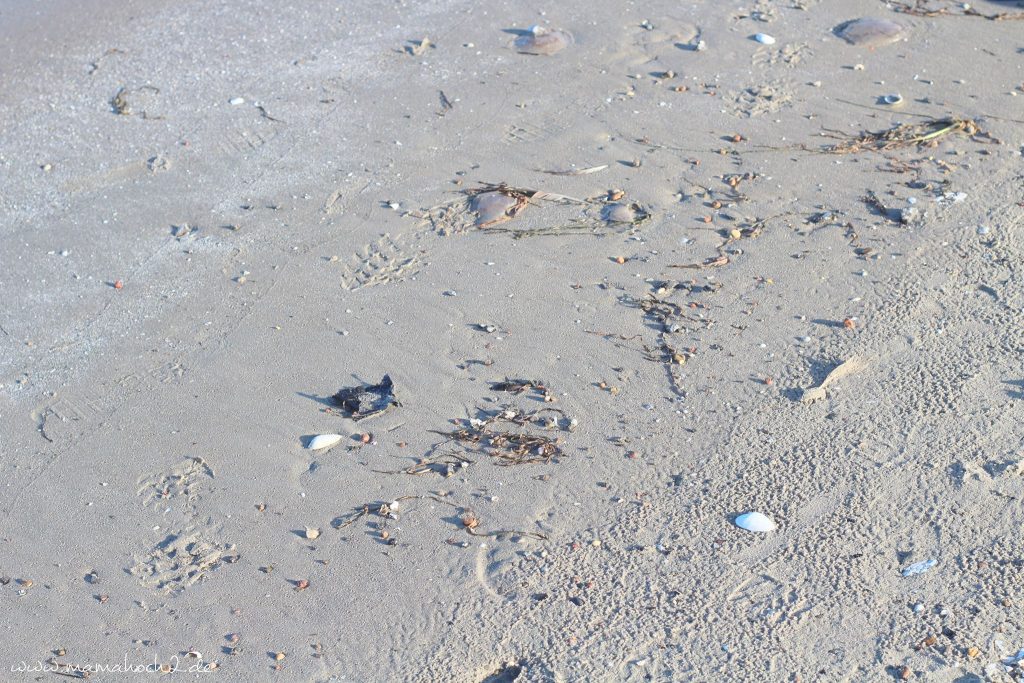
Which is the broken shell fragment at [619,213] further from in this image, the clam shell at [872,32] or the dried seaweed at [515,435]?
the clam shell at [872,32]

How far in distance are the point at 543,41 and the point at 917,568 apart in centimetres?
419

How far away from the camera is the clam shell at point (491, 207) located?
199 inches

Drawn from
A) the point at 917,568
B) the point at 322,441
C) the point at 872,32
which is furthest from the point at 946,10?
the point at 322,441

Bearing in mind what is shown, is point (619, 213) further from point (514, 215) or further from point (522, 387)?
point (522, 387)

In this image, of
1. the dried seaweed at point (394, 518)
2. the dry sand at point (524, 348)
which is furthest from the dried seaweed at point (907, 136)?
the dried seaweed at point (394, 518)

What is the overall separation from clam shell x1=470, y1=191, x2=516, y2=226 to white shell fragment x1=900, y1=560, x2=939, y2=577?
2561mm

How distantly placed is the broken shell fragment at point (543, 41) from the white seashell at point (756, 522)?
371cm

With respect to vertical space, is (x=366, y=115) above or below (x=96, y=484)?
above

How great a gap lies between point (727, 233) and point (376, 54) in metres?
2.83

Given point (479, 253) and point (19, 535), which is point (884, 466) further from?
point (19, 535)

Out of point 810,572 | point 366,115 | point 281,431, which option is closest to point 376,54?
point 366,115

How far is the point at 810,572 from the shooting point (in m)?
3.44

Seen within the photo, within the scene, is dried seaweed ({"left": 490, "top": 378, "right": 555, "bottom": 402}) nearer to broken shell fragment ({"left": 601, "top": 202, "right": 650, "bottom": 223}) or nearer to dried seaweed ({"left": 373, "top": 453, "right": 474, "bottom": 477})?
dried seaweed ({"left": 373, "top": 453, "right": 474, "bottom": 477})

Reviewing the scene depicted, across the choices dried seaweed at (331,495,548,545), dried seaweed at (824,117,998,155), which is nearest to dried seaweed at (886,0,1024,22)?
dried seaweed at (824,117,998,155)
